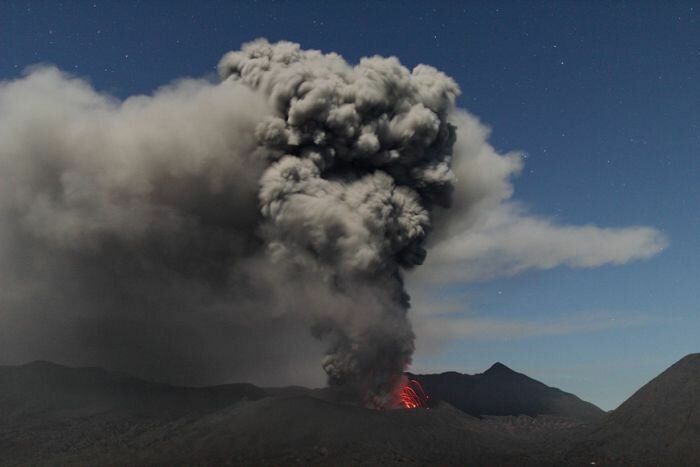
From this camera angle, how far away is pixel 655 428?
210 ft

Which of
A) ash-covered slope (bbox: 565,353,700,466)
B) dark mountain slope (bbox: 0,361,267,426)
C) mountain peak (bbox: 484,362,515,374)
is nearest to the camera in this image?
ash-covered slope (bbox: 565,353,700,466)

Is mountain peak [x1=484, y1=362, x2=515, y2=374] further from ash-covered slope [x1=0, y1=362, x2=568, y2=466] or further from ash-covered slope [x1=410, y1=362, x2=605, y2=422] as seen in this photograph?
ash-covered slope [x1=0, y1=362, x2=568, y2=466]

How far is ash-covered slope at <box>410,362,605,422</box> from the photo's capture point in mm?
108875

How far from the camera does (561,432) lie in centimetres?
7912

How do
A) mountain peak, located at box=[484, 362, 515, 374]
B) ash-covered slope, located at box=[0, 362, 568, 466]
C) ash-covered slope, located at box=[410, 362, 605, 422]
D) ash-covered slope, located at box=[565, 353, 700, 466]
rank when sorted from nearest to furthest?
ash-covered slope, located at box=[0, 362, 568, 466] < ash-covered slope, located at box=[565, 353, 700, 466] < ash-covered slope, located at box=[410, 362, 605, 422] < mountain peak, located at box=[484, 362, 515, 374]

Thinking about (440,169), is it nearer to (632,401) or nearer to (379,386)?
(379,386)

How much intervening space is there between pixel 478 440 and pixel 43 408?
70.2m

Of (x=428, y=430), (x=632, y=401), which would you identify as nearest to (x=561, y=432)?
(x=632, y=401)

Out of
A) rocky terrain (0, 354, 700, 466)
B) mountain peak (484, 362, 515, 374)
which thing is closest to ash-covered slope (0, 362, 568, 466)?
rocky terrain (0, 354, 700, 466)

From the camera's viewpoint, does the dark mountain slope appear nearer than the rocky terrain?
No

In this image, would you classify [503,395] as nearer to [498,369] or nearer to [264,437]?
[498,369]

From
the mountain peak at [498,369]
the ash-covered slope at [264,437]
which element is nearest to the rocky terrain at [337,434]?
the ash-covered slope at [264,437]

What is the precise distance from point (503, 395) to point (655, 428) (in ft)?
190

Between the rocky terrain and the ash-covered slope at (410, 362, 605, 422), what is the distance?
352 inches
